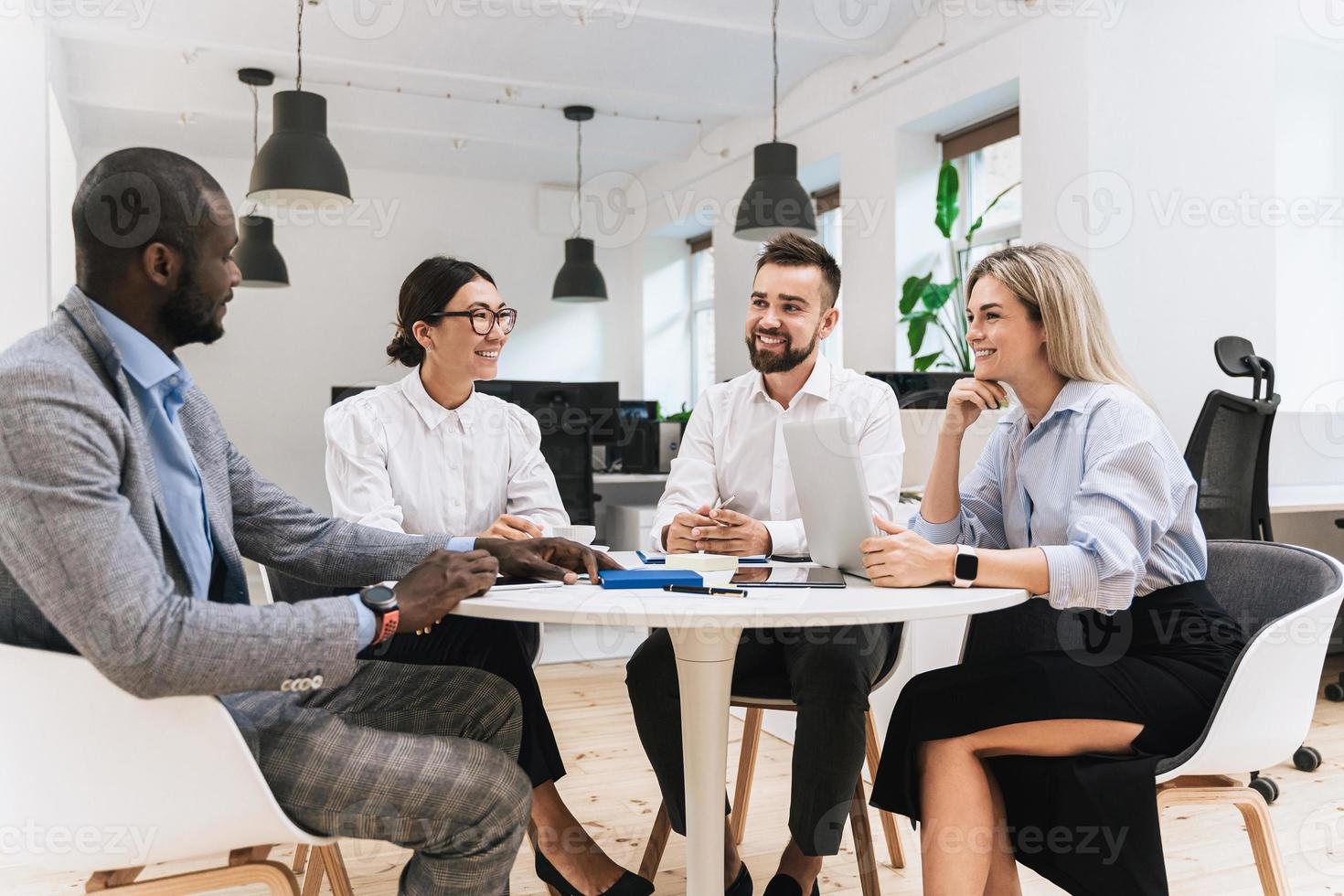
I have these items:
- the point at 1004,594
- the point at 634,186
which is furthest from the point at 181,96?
the point at 1004,594

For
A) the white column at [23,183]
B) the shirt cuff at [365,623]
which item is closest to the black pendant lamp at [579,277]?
the white column at [23,183]

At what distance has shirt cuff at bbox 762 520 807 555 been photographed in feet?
7.21

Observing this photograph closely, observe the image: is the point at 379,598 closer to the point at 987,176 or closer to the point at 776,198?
the point at 776,198

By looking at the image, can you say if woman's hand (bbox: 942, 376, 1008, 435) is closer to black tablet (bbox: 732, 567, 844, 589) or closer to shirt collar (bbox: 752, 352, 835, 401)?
black tablet (bbox: 732, 567, 844, 589)

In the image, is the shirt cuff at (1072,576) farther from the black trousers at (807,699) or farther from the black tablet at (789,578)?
the black trousers at (807,699)

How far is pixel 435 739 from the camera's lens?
4.40 feet

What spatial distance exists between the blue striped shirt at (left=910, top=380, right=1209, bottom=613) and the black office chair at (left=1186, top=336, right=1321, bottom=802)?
1.60 metres

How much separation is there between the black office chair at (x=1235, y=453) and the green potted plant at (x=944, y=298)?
7.41 feet

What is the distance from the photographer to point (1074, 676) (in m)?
1.59

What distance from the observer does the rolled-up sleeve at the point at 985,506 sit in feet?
6.63

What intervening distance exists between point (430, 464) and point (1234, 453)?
2.65m

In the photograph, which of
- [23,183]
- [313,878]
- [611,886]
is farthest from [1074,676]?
[23,183]

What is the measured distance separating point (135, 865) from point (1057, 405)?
1568 millimetres

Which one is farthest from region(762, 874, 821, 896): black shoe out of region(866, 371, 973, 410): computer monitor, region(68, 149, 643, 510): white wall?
region(68, 149, 643, 510): white wall
